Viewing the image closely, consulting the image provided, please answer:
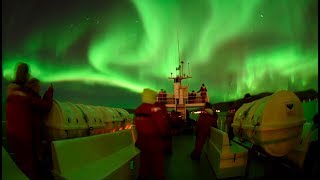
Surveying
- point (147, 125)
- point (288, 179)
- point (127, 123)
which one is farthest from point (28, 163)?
point (127, 123)

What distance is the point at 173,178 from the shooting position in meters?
7.02

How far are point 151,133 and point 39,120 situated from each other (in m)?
2.06

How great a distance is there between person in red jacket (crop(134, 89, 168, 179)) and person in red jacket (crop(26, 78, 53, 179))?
1.74 meters

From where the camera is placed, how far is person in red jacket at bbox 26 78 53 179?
4.69 meters

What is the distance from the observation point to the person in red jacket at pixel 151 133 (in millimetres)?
5836

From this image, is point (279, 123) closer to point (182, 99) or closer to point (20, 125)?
point (20, 125)

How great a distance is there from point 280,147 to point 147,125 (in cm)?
242

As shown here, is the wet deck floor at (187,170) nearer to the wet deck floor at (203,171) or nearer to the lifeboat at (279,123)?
the wet deck floor at (203,171)

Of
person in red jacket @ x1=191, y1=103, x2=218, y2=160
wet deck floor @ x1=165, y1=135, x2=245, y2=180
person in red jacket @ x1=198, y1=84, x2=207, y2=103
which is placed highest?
person in red jacket @ x1=198, y1=84, x2=207, y2=103

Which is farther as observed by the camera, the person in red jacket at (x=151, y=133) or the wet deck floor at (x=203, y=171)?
the person in red jacket at (x=151, y=133)

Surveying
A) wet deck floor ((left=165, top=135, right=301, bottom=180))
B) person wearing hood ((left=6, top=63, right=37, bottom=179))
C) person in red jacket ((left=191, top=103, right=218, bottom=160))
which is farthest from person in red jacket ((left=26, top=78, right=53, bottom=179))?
person in red jacket ((left=191, top=103, right=218, bottom=160))

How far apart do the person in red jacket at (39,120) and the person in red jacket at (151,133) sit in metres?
1.74

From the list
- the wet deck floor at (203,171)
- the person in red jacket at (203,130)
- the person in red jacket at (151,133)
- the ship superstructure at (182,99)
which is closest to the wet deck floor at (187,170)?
the wet deck floor at (203,171)

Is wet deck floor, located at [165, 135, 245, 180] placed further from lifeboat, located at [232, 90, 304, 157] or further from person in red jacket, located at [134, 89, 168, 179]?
lifeboat, located at [232, 90, 304, 157]
